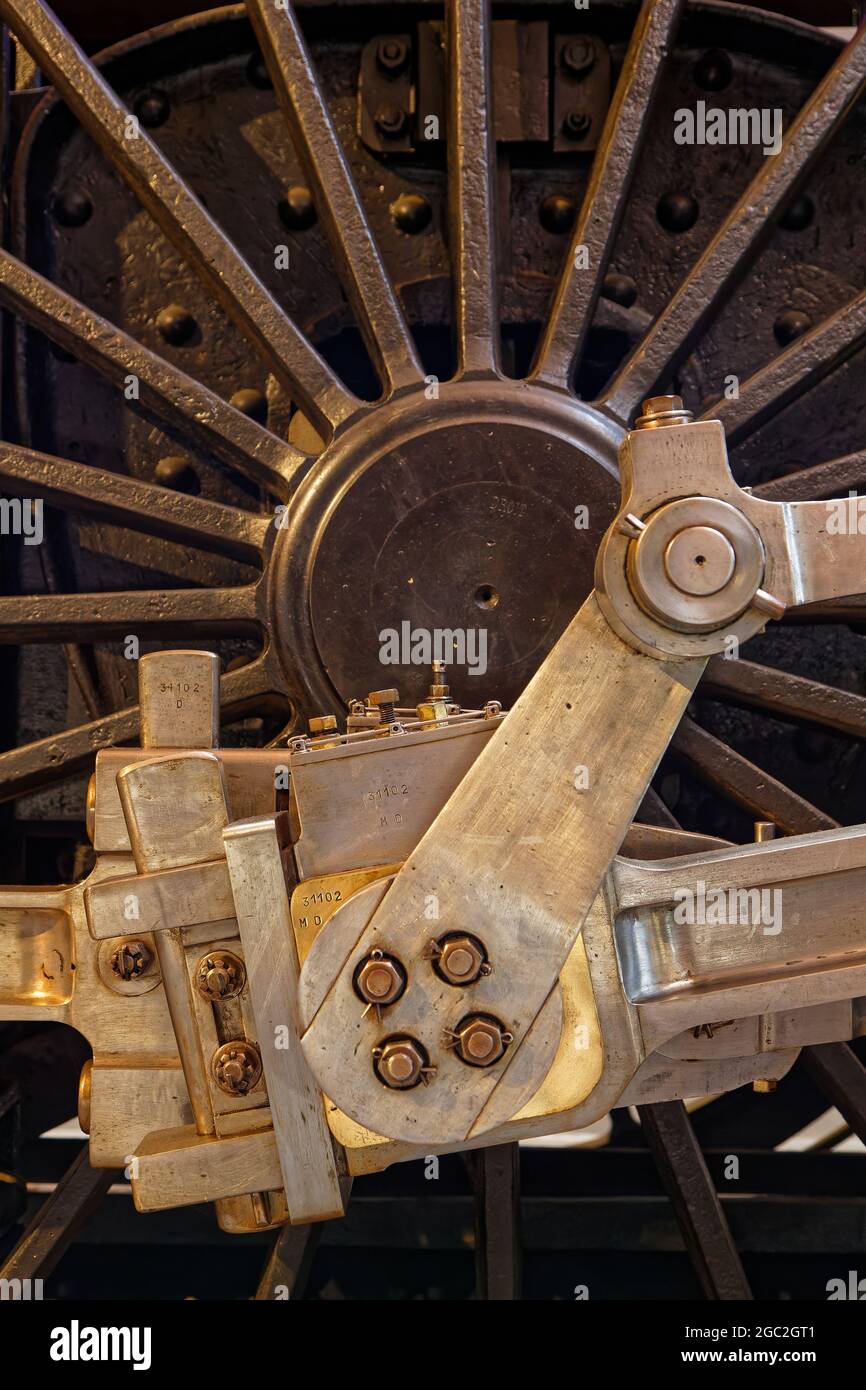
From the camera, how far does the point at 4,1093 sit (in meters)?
2.02

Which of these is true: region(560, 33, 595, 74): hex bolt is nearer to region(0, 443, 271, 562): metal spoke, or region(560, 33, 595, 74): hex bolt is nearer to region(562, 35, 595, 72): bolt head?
region(562, 35, 595, 72): bolt head

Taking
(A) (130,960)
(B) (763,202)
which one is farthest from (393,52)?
(A) (130,960)

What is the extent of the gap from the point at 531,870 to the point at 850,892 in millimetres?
413

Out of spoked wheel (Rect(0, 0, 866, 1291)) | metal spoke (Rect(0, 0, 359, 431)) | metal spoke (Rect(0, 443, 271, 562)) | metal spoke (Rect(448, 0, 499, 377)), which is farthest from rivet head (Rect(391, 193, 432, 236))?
metal spoke (Rect(0, 443, 271, 562))

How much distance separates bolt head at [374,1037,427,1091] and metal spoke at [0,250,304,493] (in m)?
0.86

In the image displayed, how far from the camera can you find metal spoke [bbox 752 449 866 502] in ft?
5.70

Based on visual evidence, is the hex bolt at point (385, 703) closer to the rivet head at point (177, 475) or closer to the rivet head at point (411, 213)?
the rivet head at point (177, 475)

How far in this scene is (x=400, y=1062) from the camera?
128cm

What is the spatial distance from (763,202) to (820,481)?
0.42 meters

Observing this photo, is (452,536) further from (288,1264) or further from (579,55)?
(288,1264)

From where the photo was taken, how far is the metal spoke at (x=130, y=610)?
1751 mm

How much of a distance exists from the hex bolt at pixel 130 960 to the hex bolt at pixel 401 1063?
0.33 m

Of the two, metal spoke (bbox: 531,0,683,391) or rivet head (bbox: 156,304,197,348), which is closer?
metal spoke (bbox: 531,0,683,391)

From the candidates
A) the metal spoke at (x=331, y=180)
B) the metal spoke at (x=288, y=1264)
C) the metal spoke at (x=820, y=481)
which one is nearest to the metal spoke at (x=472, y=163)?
the metal spoke at (x=331, y=180)
